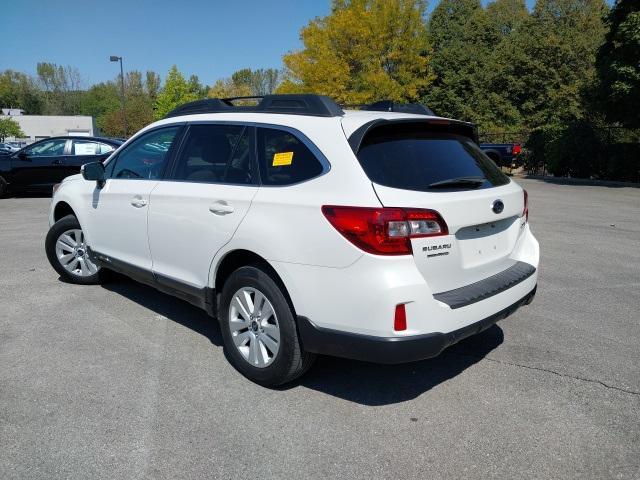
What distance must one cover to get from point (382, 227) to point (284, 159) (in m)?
0.91

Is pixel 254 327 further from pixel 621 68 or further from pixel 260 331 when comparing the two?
pixel 621 68

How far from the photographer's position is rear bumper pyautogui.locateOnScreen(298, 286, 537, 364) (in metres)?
2.86

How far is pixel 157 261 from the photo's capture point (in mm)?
4293

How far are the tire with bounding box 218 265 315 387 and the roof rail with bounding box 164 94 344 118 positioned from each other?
1.05 m

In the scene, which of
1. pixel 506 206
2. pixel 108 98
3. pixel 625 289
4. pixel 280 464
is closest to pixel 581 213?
pixel 625 289

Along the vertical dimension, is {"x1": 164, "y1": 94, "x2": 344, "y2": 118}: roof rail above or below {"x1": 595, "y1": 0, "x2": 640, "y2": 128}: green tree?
below

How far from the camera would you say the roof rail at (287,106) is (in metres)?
3.36

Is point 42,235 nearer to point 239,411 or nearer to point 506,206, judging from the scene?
point 239,411

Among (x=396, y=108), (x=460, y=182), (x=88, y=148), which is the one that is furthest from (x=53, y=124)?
(x=460, y=182)

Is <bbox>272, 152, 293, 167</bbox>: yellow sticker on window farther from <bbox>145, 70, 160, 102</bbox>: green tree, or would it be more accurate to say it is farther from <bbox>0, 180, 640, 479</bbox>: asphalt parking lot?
<bbox>145, 70, 160, 102</bbox>: green tree

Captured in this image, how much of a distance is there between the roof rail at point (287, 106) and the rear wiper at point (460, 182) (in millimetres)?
740

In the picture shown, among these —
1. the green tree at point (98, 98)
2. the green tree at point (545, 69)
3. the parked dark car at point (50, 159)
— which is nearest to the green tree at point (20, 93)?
the green tree at point (98, 98)

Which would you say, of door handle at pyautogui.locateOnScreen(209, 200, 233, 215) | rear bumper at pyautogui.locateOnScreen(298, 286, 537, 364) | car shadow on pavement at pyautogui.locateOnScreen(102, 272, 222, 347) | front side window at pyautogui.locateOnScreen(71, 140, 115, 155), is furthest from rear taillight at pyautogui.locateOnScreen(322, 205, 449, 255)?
front side window at pyautogui.locateOnScreen(71, 140, 115, 155)

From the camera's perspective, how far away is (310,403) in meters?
3.32
